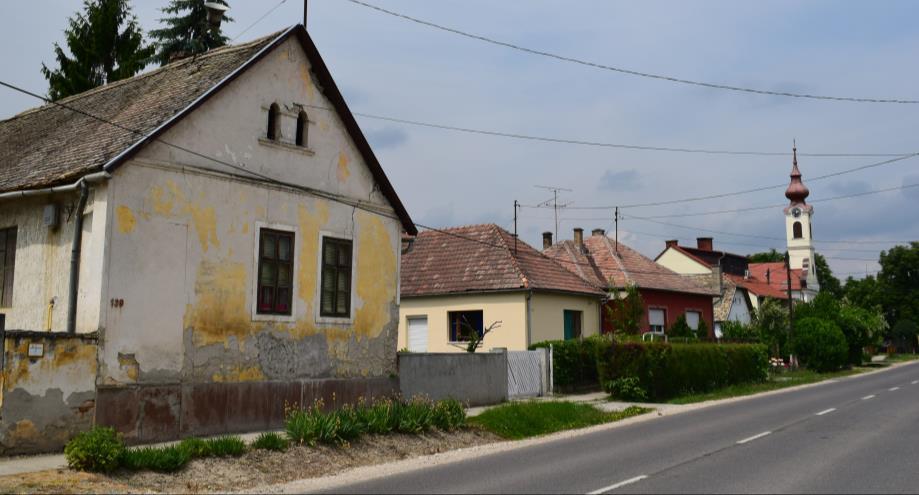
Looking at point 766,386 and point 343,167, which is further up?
point 343,167

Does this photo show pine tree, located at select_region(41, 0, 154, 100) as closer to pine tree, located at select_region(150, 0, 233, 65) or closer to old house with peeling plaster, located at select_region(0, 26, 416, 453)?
pine tree, located at select_region(150, 0, 233, 65)

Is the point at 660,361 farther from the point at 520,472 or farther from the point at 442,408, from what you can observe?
the point at 520,472

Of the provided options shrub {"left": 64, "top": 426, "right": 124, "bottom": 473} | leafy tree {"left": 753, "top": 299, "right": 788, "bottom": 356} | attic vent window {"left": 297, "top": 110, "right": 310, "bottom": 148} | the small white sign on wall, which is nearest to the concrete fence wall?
attic vent window {"left": 297, "top": 110, "right": 310, "bottom": 148}

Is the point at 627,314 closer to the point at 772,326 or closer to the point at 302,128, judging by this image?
the point at 302,128

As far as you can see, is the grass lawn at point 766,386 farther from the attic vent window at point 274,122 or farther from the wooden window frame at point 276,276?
the attic vent window at point 274,122

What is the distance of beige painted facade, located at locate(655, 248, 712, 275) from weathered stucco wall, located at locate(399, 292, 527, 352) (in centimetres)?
3301

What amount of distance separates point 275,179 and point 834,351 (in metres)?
35.9

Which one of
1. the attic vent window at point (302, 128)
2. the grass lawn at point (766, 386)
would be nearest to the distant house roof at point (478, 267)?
the grass lawn at point (766, 386)

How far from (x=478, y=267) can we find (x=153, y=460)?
20262 millimetres

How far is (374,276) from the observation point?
19047 millimetres

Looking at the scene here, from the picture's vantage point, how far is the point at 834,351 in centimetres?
4331

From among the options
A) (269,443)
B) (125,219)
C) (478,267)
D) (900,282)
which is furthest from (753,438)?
(900,282)

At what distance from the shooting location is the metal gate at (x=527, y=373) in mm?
23703

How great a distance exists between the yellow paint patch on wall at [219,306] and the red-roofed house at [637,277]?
21.8m
